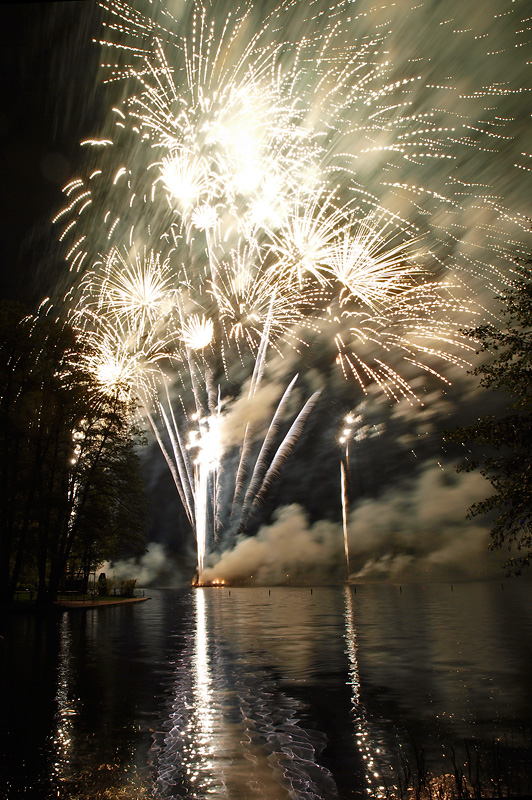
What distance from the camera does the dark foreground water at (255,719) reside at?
707cm

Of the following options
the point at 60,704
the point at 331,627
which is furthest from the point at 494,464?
the point at 331,627

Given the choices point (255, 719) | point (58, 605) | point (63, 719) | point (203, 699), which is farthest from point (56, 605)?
point (255, 719)

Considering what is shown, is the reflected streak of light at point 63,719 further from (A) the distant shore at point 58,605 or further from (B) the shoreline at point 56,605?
(A) the distant shore at point 58,605

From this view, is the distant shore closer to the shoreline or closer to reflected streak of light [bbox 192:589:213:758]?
the shoreline

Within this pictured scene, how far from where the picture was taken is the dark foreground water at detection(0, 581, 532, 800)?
23.2 ft

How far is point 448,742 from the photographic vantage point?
353 inches

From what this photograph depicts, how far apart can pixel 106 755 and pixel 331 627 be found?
25.9 meters

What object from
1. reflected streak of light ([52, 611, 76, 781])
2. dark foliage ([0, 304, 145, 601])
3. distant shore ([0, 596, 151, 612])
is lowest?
distant shore ([0, 596, 151, 612])

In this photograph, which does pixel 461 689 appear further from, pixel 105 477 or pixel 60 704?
pixel 105 477

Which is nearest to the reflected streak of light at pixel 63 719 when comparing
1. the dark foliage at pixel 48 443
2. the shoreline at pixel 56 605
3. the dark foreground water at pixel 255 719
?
the dark foreground water at pixel 255 719

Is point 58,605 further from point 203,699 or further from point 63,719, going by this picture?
point 63,719

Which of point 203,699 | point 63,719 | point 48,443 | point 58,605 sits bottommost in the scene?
point 58,605

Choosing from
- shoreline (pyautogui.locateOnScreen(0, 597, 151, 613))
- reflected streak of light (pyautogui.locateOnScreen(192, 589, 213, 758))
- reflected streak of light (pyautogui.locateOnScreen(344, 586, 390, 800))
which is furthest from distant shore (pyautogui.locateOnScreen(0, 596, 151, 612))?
reflected streak of light (pyautogui.locateOnScreen(344, 586, 390, 800))

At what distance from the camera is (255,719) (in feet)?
34.3
